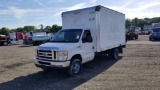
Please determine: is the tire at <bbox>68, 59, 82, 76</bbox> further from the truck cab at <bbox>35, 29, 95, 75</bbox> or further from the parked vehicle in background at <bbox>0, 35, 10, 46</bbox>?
the parked vehicle in background at <bbox>0, 35, 10, 46</bbox>

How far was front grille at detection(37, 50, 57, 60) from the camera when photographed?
8.34 metres

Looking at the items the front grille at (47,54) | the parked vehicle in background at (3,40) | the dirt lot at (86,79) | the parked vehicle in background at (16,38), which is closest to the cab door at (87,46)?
the dirt lot at (86,79)

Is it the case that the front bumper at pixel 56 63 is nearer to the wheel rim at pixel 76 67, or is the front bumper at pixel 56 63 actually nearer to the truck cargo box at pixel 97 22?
the wheel rim at pixel 76 67

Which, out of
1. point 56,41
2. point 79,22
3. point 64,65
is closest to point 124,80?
point 64,65

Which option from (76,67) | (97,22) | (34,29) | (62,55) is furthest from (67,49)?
(34,29)

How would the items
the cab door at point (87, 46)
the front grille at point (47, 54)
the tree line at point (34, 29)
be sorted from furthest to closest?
the tree line at point (34, 29)
the cab door at point (87, 46)
the front grille at point (47, 54)

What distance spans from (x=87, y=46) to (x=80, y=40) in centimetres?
66

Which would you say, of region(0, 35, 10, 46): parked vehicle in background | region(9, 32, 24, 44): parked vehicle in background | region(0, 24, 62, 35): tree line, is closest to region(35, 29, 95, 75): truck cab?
region(0, 35, 10, 46): parked vehicle in background

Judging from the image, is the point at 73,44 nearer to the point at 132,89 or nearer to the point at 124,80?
the point at 124,80

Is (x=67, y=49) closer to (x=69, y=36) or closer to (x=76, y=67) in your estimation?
(x=76, y=67)

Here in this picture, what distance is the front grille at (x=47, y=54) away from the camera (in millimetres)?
8341

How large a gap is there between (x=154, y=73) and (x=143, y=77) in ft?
3.22

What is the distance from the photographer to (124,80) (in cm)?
786

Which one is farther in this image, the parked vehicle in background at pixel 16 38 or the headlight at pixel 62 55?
the parked vehicle in background at pixel 16 38
